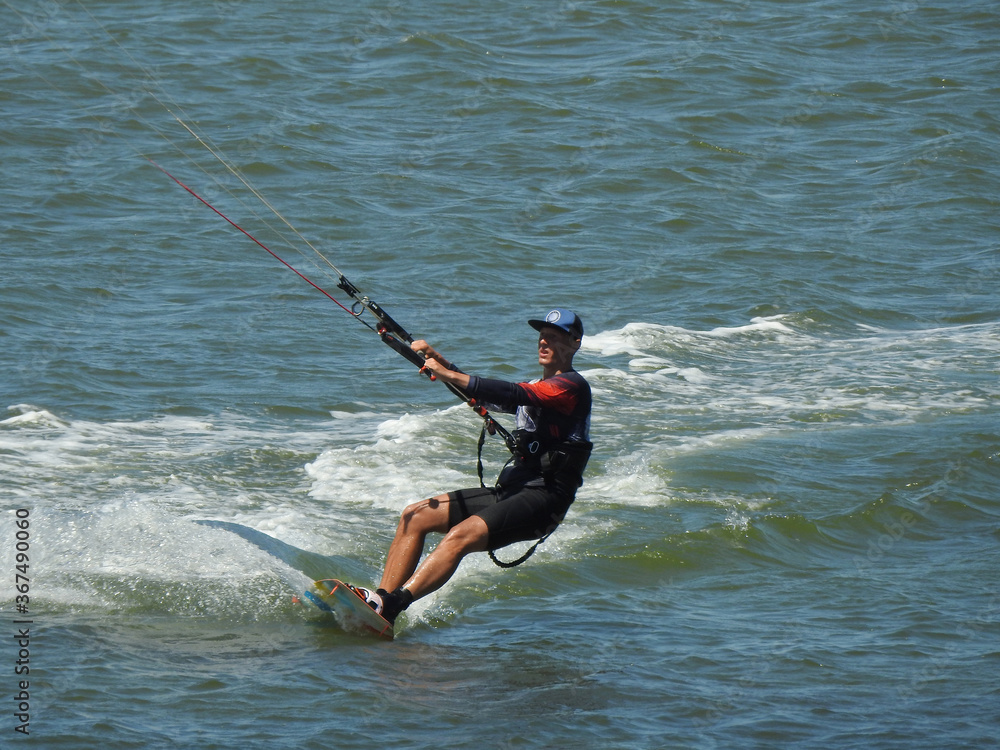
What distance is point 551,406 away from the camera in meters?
Result: 6.14

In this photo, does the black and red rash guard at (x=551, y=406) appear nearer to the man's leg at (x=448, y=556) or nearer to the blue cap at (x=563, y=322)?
the blue cap at (x=563, y=322)

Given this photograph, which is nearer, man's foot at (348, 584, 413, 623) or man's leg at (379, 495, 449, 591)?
man's foot at (348, 584, 413, 623)

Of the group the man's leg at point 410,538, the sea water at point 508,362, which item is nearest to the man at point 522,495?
the man's leg at point 410,538

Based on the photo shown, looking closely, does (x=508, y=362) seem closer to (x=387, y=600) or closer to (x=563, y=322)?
(x=563, y=322)

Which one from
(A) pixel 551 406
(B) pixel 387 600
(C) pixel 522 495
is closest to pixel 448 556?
(B) pixel 387 600

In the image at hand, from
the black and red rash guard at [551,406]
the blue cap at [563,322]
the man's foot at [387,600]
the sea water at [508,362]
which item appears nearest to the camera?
the sea water at [508,362]

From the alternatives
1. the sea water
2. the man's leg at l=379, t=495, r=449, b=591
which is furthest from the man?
the sea water

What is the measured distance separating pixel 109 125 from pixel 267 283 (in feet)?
19.2

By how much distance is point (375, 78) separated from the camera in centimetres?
2102

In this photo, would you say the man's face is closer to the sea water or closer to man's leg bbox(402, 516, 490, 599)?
man's leg bbox(402, 516, 490, 599)

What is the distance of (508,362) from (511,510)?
5.66m

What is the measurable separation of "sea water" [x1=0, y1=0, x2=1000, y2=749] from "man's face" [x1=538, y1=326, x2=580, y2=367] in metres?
1.41

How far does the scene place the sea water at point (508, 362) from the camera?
5.68 meters

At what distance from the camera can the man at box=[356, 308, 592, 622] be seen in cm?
614
